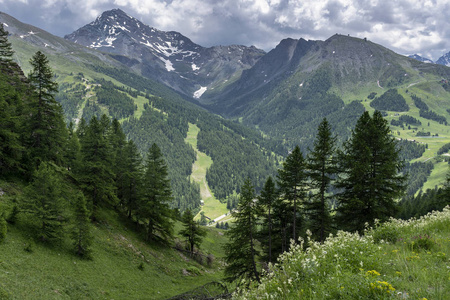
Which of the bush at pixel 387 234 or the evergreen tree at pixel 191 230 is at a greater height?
the bush at pixel 387 234

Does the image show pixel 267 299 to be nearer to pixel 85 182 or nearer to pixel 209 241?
pixel 85 182

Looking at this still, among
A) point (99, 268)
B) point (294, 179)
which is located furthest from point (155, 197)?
point (294, 179)

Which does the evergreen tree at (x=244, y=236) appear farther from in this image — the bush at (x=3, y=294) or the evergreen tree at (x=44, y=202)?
the bush at (x=3, y=294)

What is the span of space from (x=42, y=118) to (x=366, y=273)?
3993 cm

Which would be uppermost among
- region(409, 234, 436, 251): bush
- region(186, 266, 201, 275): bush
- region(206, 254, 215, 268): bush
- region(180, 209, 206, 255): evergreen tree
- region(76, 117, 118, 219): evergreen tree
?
region(409, 234, 436, 251): bush

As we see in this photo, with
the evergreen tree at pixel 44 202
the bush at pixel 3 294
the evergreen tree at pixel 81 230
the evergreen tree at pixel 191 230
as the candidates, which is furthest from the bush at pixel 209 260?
the bush at pixel 3 294

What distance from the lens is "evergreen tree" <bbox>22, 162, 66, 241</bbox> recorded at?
2456cm

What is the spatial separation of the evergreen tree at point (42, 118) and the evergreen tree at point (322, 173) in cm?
3433

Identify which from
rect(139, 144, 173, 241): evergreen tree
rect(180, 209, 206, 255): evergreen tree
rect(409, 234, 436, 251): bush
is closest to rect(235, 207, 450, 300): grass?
rect(409, 234, 436, 251): bush

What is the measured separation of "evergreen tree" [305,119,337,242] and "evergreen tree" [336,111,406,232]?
1182mm

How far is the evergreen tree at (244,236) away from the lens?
1128 inches

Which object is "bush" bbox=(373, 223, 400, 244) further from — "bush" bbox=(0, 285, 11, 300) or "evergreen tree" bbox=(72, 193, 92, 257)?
"evergreen tree" bbox=(72, 193, 92, 257)

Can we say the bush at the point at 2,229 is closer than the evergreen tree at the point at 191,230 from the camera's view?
Yes

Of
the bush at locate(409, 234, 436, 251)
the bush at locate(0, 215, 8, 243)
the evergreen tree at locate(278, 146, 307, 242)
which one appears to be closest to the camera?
the bush at locate(409, 234, 436, 251)
